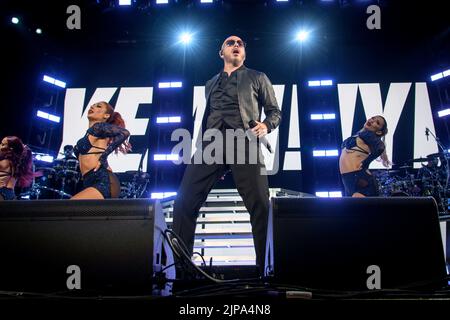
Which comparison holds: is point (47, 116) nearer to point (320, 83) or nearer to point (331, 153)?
point (320, 83)

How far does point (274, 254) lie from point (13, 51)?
8.20 metres

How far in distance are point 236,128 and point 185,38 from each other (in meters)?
6.41

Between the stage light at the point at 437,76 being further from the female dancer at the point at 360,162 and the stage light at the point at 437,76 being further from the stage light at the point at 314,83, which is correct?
the female dancer at the point at 360,162

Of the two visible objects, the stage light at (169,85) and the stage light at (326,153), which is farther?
the stage light at (169,85)

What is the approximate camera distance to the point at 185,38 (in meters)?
9.05

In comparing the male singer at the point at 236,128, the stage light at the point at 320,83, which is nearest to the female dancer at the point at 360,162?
the male singer at the point at 236,128

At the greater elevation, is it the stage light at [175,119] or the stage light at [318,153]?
the stage light at [175,119]

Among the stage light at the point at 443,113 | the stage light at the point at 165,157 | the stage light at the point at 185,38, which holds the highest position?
the stage light at the point at 185,38

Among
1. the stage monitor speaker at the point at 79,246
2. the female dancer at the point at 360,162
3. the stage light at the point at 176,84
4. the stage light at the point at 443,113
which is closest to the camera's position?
the stage monitor speaker at the point at 79,246

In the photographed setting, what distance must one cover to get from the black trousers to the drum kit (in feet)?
16.6

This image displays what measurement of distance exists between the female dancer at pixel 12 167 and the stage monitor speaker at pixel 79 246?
4.22 meters

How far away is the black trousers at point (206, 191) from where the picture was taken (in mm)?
2848

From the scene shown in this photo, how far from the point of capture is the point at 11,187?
5387mm
